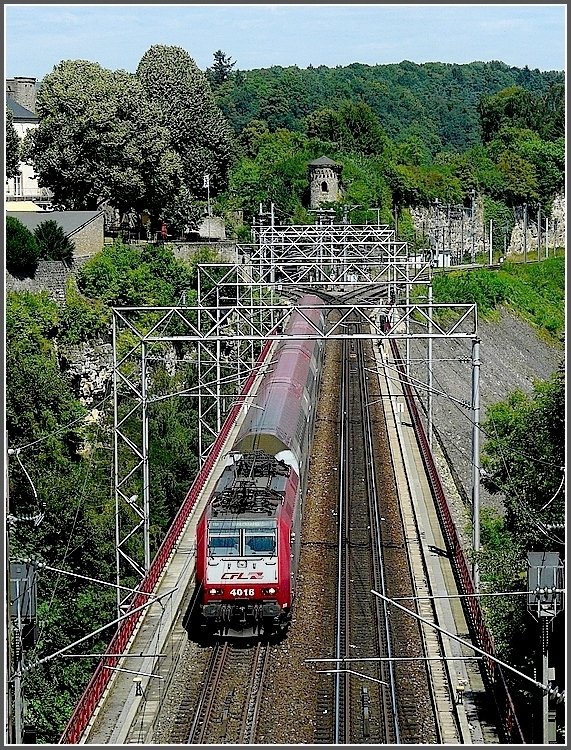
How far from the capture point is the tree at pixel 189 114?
63.4 meters

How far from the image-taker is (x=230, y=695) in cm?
1855

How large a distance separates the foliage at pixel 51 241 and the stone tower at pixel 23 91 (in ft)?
115

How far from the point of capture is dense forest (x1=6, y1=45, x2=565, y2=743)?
86.9 feet

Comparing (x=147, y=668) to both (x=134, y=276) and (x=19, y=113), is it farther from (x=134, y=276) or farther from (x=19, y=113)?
(x=19, y=113)

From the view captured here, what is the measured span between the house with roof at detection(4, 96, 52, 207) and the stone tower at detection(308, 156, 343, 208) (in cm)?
1642

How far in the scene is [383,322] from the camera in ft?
163

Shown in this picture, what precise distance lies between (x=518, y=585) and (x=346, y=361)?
2917 centimetres

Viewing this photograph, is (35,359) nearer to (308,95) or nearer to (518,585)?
(518,585)

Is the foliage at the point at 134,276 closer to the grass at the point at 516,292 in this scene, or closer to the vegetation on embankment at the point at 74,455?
the vegetation on embankment at the point at 74,455

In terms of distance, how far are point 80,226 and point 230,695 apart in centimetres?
3011

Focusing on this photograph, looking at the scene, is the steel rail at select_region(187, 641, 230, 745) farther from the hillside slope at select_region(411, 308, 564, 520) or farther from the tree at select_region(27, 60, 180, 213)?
the tree at select_region(27, 60, 180, 213)

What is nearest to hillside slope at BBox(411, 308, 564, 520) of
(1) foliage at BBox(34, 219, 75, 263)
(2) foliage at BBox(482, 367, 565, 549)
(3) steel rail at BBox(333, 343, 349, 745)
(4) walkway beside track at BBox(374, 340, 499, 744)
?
(3) steel rail at BBox(333, 343, 349, 745)

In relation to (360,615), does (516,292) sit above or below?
above

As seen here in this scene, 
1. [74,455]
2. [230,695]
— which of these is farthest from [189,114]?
[230,695]
